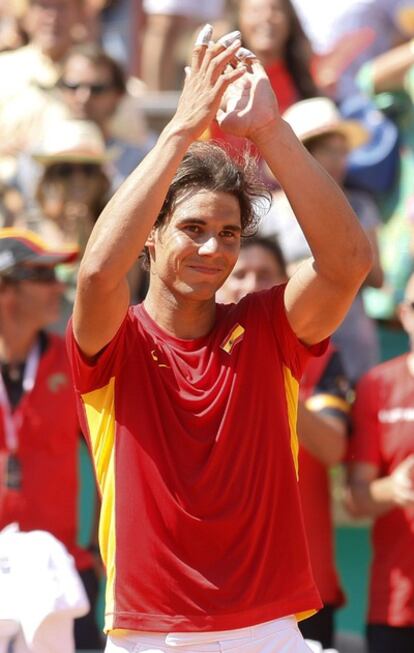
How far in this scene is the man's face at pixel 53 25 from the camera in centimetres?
756

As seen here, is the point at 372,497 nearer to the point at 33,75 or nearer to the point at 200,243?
the point at 200,243

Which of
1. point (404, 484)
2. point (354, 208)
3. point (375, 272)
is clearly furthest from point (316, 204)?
point (354, 208)

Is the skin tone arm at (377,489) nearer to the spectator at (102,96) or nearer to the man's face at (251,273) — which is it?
the man's face at (251,273)

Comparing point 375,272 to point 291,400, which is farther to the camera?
point 375,272

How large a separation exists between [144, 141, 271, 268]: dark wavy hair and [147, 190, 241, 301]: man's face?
0.02m

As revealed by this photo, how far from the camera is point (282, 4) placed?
7309 millimetres

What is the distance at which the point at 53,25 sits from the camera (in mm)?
7562

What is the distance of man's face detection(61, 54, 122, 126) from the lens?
7.09 m

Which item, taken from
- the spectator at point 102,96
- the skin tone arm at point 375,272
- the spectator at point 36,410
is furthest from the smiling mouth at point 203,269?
the spectator at point 102,96

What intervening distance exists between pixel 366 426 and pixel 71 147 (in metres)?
2.17

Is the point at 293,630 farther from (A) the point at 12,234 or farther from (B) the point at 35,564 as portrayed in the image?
(A) the point at 12,234

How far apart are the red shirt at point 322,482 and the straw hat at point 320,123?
1.30 m

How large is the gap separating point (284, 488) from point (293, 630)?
1.11 ft

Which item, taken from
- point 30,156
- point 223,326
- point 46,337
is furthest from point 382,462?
point 30,156
